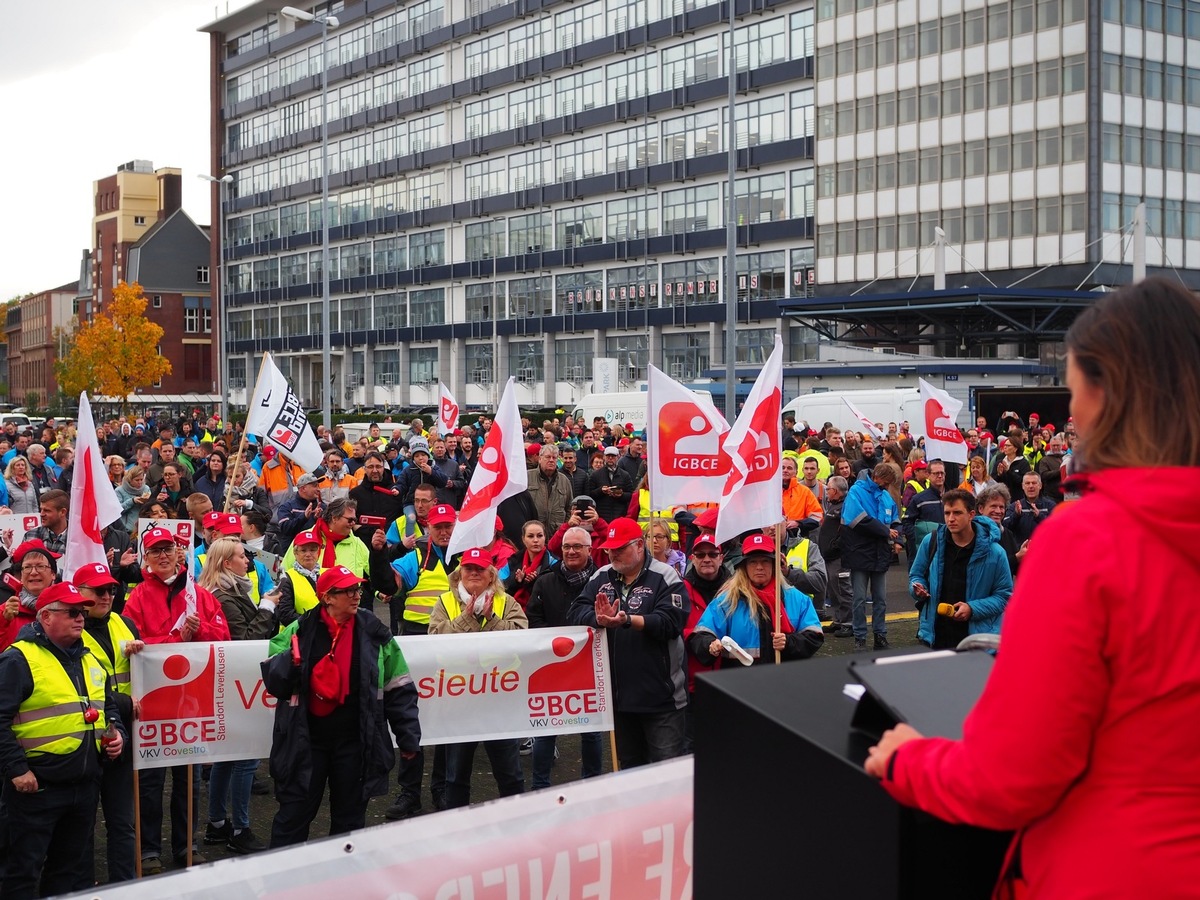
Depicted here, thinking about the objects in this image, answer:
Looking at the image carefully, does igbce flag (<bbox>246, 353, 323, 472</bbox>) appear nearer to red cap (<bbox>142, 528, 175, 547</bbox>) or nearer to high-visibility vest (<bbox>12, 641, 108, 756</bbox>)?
red cap (<bbox>142, 528, 175, 547</bbox>)

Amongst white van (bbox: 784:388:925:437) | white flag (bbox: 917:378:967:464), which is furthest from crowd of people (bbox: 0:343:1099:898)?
white van (bbox: 784:388:925:437)

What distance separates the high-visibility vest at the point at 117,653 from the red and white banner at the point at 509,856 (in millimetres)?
2579

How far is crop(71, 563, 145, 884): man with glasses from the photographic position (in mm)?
6273

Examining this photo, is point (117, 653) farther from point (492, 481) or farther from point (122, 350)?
point (122, 350)

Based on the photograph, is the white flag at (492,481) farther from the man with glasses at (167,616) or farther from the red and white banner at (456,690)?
the man with glasses at (167,616)

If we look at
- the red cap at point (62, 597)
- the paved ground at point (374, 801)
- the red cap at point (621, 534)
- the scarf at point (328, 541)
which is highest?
the red cap at point (621, 534)

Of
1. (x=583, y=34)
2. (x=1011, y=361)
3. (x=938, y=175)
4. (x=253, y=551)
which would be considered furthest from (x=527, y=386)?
(x=253, y=551)

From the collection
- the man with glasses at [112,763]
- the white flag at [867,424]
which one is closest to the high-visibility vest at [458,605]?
the man with glasses at [112,763]

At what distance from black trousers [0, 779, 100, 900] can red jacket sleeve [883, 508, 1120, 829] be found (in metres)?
4.92

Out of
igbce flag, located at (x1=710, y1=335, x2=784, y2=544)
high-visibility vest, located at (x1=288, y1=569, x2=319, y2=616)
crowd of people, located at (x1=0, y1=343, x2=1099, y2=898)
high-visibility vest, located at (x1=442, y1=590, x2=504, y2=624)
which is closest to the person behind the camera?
crowd of people, located at (x1=0, y1=343, x2=1099, y2=898)

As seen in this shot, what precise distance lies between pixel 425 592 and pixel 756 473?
8.86 ft

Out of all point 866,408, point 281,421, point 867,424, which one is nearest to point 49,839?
point 281,421

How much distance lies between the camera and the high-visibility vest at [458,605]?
25.4ft

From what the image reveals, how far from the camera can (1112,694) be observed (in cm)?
184
